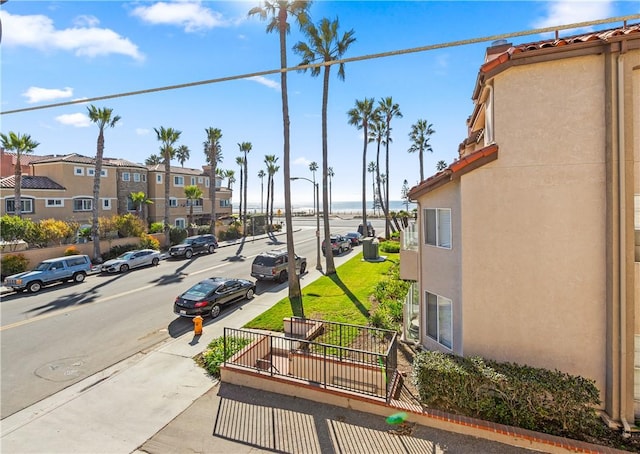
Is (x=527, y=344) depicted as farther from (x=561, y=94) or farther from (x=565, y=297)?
(x=561, y=94)

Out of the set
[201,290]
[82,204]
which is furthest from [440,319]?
[82,204]

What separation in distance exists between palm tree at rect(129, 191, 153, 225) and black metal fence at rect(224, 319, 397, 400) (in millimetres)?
30917

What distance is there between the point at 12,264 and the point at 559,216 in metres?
31.4

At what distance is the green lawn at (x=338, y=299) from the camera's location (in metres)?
14.5

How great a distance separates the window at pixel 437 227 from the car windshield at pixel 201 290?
33.6ft

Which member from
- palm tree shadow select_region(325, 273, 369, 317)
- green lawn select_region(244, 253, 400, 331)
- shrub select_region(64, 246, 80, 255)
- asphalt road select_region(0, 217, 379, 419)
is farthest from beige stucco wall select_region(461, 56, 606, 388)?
shrub select_region(64, 246, 80, 255)

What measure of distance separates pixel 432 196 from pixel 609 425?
658 centimetres

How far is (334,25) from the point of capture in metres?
21.0

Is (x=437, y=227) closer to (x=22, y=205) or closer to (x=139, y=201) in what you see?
(x=139, y=201)

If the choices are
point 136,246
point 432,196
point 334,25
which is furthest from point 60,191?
point 432,196

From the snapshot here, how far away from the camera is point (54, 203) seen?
32938 millimetres

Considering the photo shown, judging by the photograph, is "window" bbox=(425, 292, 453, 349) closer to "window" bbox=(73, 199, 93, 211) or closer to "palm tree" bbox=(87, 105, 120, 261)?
"palm tree" bbox=(87, 105, 120, 261)

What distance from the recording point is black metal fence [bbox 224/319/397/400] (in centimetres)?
886

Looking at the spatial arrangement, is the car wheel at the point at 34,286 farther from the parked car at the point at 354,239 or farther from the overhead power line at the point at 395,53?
the parked car at the point at 354,239
